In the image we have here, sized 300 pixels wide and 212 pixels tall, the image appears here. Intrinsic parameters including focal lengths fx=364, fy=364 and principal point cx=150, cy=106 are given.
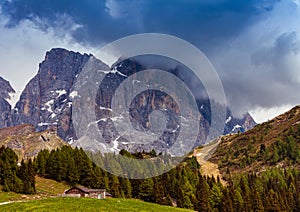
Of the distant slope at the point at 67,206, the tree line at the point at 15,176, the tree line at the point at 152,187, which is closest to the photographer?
the distant slope at the point at 67,206

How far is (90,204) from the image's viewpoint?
50.9 meters

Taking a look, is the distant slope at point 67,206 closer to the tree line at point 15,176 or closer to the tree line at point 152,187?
the tree line at point 15,176

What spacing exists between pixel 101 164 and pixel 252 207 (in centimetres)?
6088

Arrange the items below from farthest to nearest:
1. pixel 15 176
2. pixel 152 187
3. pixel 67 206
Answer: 1. pixel 152 187
2. pixel 15 176
3. pixel 67 206

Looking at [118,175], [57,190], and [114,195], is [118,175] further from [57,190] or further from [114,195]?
[57,190]

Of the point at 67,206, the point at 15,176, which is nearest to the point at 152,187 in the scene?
the point at 15,176

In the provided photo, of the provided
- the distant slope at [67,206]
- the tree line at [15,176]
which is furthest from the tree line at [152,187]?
the distant slope at [67,206]

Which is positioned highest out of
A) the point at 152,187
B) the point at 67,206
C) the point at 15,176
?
the point at 15,176

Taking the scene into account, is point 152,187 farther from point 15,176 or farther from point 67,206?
point 67,206

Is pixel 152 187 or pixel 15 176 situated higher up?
pixel 15 176

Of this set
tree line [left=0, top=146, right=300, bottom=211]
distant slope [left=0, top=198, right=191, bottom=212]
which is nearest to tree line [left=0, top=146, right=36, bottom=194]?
tree line [left=0, top=146, right=300, bottom=211]

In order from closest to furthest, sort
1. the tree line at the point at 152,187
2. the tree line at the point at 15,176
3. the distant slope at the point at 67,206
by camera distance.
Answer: the distant slope at the point at 67,206 → the tree line at the point at 15,176 → the tree line at the point at 152,187

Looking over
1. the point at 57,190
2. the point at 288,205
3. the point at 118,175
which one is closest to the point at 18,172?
the point at 57,190

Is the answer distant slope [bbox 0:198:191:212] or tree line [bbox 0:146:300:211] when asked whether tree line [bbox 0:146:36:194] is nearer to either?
tree line [bbox 0:146:300:211]
